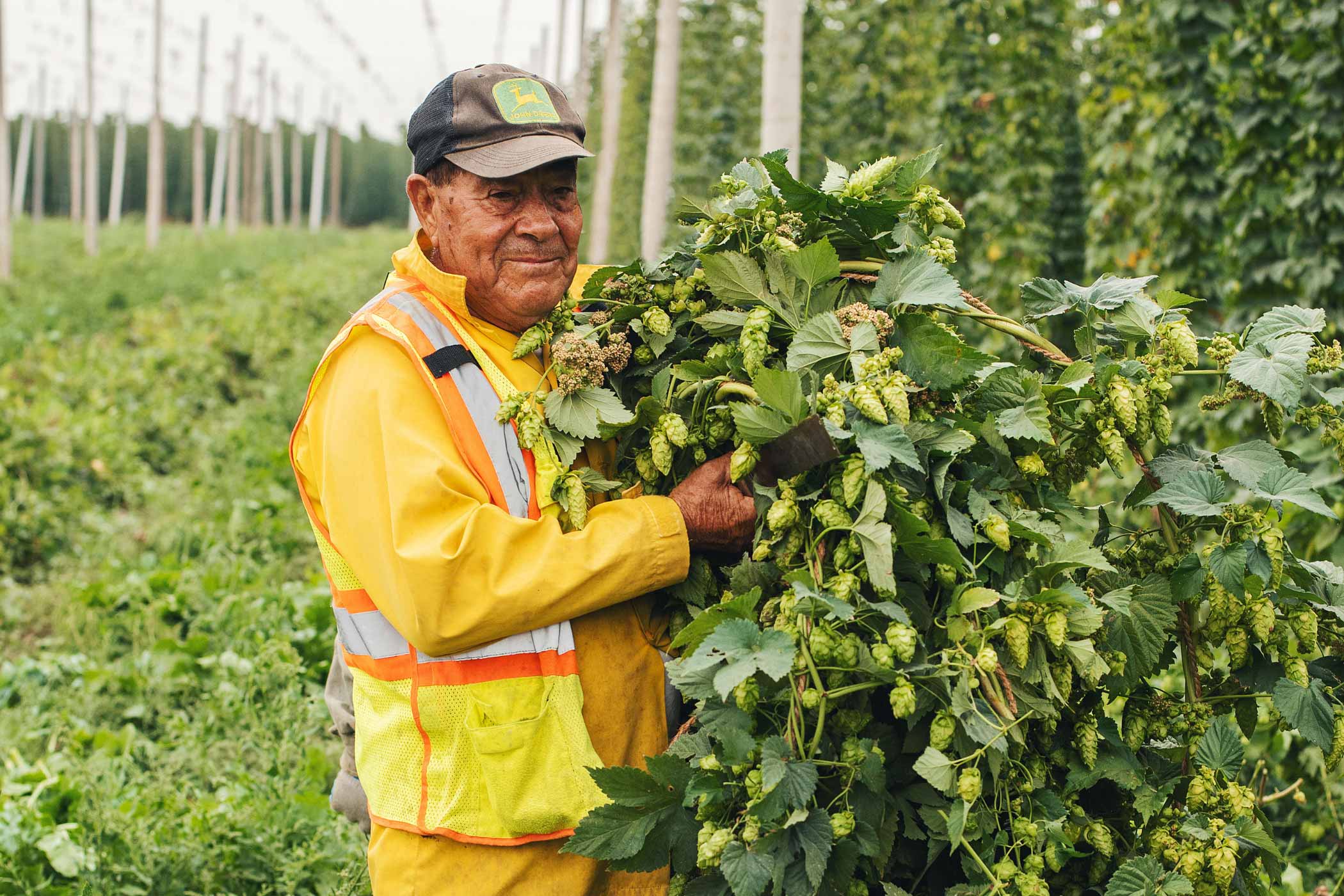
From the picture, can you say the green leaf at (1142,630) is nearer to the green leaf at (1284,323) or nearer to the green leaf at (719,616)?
the green leaf at (1284,323)

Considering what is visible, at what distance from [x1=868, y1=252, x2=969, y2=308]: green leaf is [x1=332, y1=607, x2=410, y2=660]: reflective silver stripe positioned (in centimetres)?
117

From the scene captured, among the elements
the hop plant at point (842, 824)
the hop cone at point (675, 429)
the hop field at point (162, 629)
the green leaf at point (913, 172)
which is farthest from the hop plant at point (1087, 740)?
the hop field at point (162, 629)

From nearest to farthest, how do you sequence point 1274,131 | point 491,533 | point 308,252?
point 491,533 < point 1274,131 < point 308,252

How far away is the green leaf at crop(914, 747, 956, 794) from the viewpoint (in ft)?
5.74

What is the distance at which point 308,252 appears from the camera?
36750mm

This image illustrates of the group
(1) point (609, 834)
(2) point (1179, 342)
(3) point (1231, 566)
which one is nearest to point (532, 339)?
(1) point (609, 834)

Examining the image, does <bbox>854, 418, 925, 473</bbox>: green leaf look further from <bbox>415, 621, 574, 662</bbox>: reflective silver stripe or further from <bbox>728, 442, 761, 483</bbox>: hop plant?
<bbox>415, 621, 574, 662</bbox>: reflective silver stripe

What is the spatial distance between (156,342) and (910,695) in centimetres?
1424

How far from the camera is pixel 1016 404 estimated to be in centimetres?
201

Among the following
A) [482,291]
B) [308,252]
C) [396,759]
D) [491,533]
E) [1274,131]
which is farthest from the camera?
[308,252]

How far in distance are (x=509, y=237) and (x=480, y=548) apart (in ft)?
2.32

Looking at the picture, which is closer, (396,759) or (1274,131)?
(396,759)

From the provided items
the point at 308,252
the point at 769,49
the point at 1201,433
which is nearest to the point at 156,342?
the point at 769,49

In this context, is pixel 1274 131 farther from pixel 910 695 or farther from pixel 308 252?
pixel 308 252
